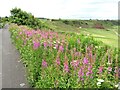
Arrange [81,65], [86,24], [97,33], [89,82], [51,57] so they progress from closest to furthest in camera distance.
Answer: [89,82] < [81,65] < [51,57] < [97,33] < [86,24]

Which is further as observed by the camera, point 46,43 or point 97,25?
point 97,25

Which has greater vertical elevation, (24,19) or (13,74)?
(24,19)

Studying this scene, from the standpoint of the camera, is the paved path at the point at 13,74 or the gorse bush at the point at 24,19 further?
the gorse bush at the point at 24,19

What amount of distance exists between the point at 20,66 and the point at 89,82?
446 centimetres

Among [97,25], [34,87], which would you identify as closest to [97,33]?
[97,25]

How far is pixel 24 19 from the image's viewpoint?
4259 centimetres

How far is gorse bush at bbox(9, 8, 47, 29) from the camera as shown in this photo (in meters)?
40.3

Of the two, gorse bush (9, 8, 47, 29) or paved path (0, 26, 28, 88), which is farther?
gorse bush (9, 8, 47, 29)

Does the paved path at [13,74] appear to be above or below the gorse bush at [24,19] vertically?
below

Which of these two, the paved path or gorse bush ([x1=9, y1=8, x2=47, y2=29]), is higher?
gorse bush ([x1=9, y1=8, x2=47, y2=29])

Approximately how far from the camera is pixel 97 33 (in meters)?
30.1

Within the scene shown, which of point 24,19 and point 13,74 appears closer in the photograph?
point 13,74

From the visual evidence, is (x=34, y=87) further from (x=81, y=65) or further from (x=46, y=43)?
(x=46, y=43)

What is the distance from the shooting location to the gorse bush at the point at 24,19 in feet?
132
